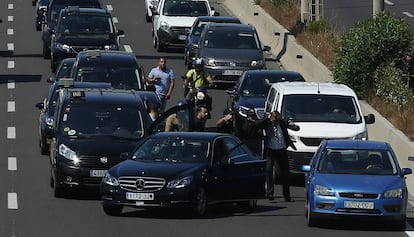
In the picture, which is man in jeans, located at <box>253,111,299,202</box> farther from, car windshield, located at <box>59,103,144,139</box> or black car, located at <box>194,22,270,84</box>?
black car, located at <box>194,22,270,84</box>

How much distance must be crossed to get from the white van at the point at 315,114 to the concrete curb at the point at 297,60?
0.81 meters

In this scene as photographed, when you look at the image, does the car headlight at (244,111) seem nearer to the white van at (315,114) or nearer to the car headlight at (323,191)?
the white van at (315,114)

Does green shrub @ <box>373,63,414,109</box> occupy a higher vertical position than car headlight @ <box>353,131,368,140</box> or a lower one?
lower

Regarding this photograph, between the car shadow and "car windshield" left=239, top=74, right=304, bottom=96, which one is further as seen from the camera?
"car windshield" left=239, top=74, right=304, bottom=96

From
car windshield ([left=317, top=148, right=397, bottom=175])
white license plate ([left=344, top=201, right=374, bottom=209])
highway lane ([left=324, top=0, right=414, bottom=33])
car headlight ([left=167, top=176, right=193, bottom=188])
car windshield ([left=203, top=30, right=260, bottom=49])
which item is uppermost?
car windshield ([left=317, top=148, right=397, bottom=175])

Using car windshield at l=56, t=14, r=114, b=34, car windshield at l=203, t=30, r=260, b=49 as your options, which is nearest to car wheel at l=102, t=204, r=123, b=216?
car windshield at l=56, t=14, r=114, b=34

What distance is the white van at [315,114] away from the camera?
27.5 metres

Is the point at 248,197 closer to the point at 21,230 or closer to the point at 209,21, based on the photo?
the point at 21,230

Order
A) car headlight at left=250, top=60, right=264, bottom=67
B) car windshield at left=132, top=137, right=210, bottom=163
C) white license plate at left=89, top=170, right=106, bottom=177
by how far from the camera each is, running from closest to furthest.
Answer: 1. car windshield at left=132, top=137, right=210, bottom=163
2. white license plate at left=89, top=170, right=106, bottom=177
3. car headlight at left=250, top=60, right=264, bottom=67

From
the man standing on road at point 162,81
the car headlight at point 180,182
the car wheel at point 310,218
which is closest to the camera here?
the car wheel at point 310,218

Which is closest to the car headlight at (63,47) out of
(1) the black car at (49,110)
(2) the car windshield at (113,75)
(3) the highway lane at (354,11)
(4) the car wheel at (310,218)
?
(2) the car windshield at (113,75)

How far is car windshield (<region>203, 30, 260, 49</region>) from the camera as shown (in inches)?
1610

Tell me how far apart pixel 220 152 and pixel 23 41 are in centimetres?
2694

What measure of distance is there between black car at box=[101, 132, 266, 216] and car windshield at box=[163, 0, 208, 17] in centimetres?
2438
